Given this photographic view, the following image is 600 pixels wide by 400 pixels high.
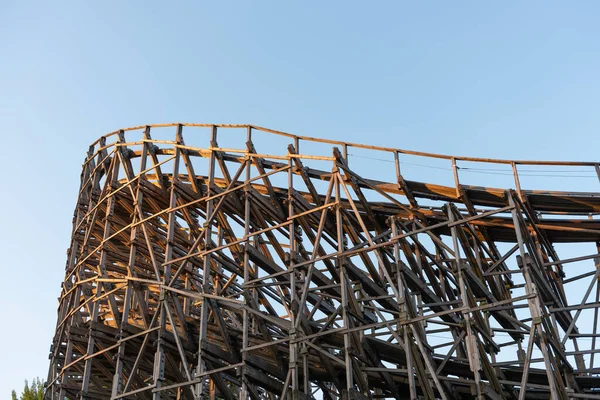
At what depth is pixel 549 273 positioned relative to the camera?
1750 centimetres

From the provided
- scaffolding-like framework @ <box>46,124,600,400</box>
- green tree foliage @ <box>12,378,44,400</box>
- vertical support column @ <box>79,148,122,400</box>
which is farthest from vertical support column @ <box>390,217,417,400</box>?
green tree foliage @ <box>12,378,44,400</box>

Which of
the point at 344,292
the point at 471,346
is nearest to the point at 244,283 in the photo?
the point at 344,292

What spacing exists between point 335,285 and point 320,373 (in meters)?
2.14

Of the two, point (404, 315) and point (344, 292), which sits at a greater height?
point (344, 292)

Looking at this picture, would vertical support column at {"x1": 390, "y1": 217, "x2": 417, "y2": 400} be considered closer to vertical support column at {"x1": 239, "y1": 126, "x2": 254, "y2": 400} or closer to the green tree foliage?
vertical support column at {"x1": 239, "y1": 126, "x2": 254, "y2": 400}

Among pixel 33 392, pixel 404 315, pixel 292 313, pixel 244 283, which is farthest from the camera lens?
pixel 33 392

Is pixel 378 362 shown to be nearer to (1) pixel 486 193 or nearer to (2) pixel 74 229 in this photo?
(1) pixel 486 193

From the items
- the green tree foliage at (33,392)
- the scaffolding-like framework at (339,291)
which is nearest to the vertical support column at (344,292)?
the scaffolding-like framework at (339,291)

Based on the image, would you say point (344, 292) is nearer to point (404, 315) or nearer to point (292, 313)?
point (292, 313)

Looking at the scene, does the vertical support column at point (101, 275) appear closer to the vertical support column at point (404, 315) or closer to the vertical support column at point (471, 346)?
the vertical support column at point (404, 315)

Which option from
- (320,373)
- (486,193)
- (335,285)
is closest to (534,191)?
(486,193)

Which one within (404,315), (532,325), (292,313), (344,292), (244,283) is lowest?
(532,325)

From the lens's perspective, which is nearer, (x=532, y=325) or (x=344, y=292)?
(x=532, y=325)

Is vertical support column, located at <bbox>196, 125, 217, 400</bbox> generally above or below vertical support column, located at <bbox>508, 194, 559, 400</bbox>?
above
